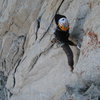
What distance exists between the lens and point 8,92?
45.2ft

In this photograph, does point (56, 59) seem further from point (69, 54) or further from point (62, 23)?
point (62, 23)

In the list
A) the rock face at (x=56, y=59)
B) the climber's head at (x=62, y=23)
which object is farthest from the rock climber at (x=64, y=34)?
the rock face at (x=56, y=59)

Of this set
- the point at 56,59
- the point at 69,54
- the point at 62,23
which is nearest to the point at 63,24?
the point at 62,23

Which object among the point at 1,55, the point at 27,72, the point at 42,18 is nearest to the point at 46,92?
the point at 27,72

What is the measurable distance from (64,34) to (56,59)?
5.36ft

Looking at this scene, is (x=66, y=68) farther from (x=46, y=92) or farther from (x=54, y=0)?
(x=54, y=0)

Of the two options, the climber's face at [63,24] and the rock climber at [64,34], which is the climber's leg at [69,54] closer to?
the rock climber at [64,34]

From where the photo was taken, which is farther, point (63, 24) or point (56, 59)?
point (56, 59)

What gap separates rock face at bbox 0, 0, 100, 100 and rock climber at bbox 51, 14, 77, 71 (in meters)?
0.25

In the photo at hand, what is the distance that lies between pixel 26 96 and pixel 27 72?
1.16m

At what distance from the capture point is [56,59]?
11070mm

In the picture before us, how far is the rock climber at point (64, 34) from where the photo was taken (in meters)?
9.53

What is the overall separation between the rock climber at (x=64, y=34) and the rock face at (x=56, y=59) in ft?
0.84

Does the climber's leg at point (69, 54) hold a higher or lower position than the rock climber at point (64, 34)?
lower
